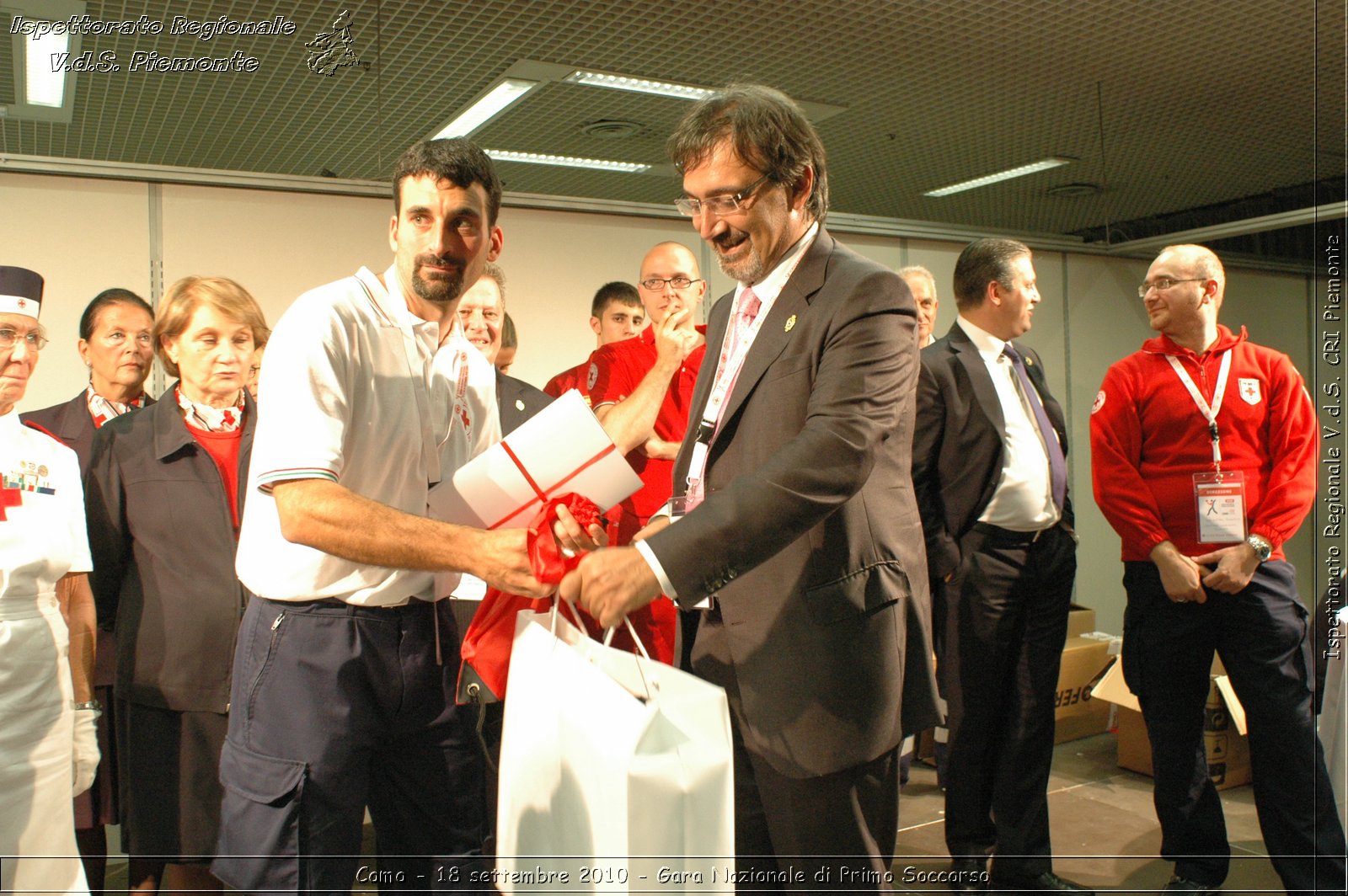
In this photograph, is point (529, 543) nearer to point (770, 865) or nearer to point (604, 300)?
point (770, 865)

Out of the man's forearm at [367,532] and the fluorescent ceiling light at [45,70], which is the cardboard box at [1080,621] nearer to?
the man's forearm at [367,532]

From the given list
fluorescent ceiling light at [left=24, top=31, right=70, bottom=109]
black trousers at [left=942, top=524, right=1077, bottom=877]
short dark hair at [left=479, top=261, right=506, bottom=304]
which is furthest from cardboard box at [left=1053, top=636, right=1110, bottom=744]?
fluorescent ceiling light at [left=24, top=31, right=70, bottom=109]

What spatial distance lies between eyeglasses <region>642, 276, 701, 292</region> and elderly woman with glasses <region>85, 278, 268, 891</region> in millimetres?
1320

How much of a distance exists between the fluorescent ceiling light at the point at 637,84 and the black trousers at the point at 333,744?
349cm

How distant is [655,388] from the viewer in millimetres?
2816

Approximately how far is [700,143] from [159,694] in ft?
6.23

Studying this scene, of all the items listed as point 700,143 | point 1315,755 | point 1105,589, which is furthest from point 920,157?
point 700,143

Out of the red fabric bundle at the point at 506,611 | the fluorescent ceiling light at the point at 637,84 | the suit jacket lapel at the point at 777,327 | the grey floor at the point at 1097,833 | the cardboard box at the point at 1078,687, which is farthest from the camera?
the fluorescent ceiling light at the point at 637,84

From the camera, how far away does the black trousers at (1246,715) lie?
8.86 feet

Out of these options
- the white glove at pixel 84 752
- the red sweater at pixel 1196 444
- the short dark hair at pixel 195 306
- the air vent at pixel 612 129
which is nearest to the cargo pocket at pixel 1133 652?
the red sweater at pixel 1196 444

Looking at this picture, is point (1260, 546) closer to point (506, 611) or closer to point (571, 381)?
point (571, 381)

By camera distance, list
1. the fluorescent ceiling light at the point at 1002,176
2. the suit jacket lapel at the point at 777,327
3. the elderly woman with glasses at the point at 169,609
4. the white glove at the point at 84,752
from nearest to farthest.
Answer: the suit jacket lapel at the point at 777,327 → the white glove at the point at 84,752 → the elderly woman with glasses at the point at 169,609 → the fluorescent ceiling light at the point at 1002,176

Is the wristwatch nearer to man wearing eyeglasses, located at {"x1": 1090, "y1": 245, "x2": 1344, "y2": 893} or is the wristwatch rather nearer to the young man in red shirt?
man wearing eyeglasses, located at {"x1": 1090, "y1": 245, "x2": 1344, "y2": 893}

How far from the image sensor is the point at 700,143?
5.30ft
